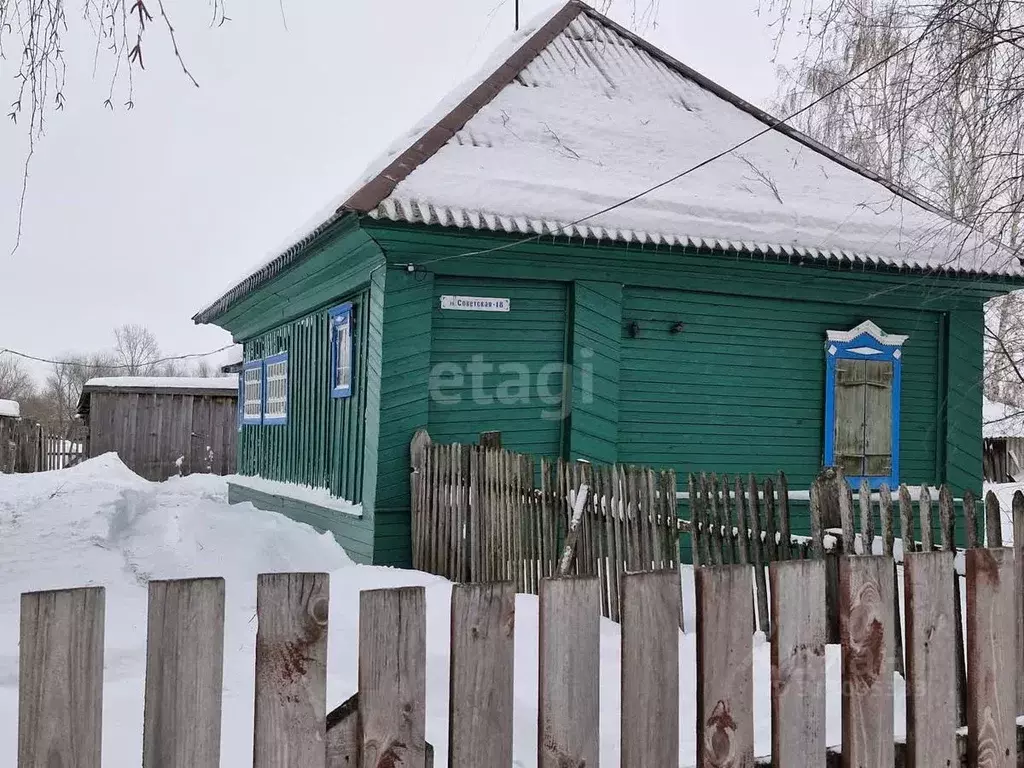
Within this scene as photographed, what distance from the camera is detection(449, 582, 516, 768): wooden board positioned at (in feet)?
5.69

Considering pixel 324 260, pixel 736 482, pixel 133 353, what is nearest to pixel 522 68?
pixel 324 260

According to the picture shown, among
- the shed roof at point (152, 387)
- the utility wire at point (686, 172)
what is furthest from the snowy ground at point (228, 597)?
the shed roof at point (152, 387)

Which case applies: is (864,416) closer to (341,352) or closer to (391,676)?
(341,352)

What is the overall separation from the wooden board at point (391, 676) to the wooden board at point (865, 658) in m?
1.00

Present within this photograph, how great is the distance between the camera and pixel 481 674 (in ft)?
5.74

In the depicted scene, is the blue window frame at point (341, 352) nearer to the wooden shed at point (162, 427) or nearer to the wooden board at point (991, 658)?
the wooden board at point (991, 658)

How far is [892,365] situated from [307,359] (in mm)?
7316

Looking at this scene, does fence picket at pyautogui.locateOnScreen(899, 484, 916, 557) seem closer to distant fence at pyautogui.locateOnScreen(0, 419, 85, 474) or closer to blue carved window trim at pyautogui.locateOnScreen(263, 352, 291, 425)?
blue carved window trim at pyautogui.locateOnScreen(263, 352, 291, 425)

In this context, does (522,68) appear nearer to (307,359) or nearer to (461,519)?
(307,359)

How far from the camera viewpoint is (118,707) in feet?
13.9

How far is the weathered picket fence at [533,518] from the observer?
6.07 m

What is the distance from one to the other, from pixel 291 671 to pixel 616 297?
8.56m

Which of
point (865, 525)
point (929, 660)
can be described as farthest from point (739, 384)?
point (929, 660)

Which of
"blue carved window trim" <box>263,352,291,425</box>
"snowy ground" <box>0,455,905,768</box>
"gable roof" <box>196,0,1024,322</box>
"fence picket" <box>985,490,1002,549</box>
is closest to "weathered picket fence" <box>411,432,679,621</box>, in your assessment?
"snowy ground" <box>0,455,905,768</box>
